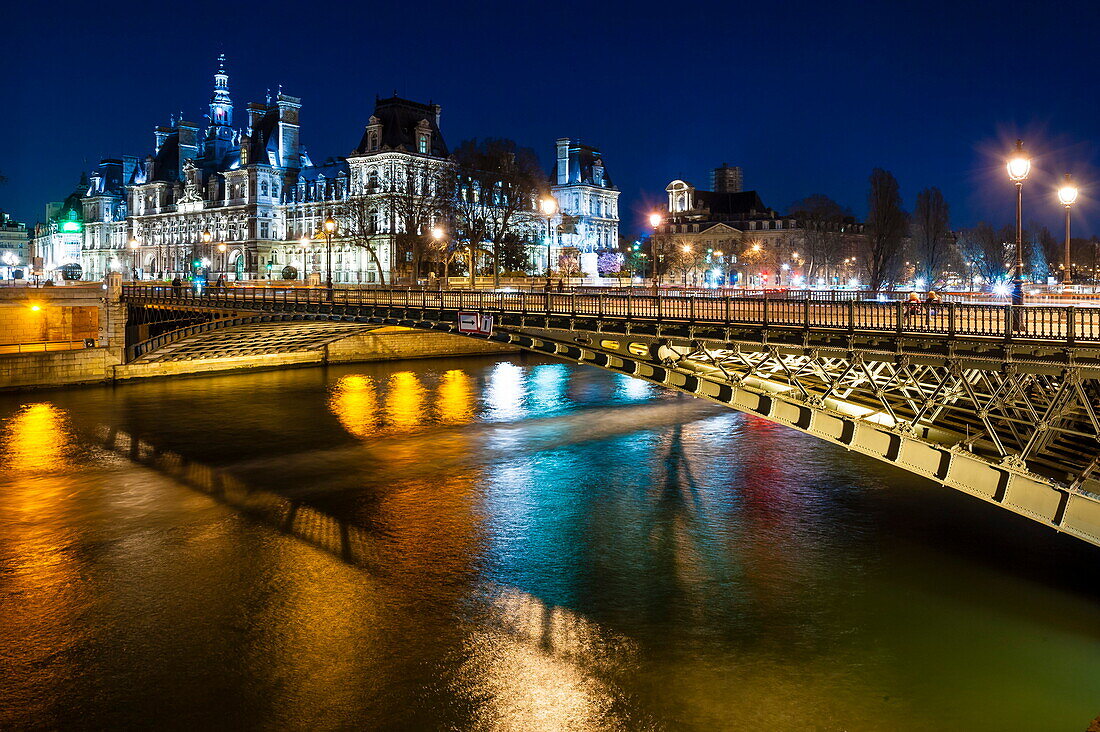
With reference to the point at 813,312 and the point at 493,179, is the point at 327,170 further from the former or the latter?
the point at 813,312

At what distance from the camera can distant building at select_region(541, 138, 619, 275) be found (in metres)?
119

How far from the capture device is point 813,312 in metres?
22.3

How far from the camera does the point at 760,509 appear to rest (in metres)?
23.8

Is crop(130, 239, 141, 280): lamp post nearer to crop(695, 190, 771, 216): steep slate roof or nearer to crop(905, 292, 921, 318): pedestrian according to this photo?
crop(695, 190, 771, 216): steep slate roof

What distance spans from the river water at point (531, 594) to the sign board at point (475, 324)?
4.43m

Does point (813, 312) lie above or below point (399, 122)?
below

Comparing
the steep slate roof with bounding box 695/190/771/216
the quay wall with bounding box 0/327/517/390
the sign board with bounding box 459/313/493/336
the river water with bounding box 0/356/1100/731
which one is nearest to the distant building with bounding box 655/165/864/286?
the steep slate roof with bounding box 695/190/771/216

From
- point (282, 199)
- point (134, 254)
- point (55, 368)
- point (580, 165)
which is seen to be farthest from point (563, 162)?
point (55, 368)

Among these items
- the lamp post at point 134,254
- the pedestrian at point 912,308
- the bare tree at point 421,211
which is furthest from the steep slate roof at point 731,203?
the pedestrian at point 912,308

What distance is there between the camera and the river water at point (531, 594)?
44.8 ft

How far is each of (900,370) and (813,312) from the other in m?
3.34

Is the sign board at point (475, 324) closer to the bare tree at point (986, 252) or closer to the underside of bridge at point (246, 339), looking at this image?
the underside of bridge at point (246, 339)

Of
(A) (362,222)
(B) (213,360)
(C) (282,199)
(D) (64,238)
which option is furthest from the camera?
(D) (64,238)

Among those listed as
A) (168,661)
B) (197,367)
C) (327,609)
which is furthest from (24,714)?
(197,367)
